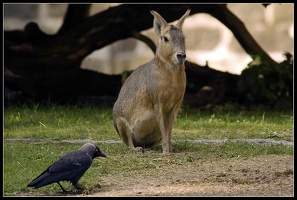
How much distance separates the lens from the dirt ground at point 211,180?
828 centimetres

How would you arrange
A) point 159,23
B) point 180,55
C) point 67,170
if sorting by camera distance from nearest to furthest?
point 67,170 → point 180,55 → point 159,23

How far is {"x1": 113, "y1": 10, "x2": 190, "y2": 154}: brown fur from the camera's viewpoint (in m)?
10.3

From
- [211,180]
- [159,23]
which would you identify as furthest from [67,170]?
[159,23]

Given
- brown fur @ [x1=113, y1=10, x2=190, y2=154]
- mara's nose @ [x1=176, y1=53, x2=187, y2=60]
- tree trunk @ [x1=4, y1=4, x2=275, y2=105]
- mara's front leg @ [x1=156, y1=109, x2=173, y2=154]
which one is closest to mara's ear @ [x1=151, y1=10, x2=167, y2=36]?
brown fur @ [x1=113, y1=10, x2=190, y2=154]

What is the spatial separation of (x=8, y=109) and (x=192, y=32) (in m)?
4.94

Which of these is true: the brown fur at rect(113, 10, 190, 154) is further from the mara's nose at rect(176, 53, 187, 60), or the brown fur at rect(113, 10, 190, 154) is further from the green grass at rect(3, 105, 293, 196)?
the green grass at rect(3, 105, 293, 196)

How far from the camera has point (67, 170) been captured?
8180 millimetres

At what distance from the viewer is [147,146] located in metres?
10.9

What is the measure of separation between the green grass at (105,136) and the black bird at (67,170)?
29cm

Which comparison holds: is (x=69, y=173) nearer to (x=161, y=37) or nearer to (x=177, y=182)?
(x=177, y=182)

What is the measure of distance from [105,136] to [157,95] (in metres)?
1.83

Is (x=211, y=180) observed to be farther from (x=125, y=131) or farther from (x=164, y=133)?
(x=125, y=131)

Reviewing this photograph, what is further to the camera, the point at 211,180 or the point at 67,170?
the point at 211,180

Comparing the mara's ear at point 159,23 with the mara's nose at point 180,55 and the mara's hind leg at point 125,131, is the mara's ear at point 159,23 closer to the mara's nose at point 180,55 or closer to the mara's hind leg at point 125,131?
the mara's nose at point 180,55
